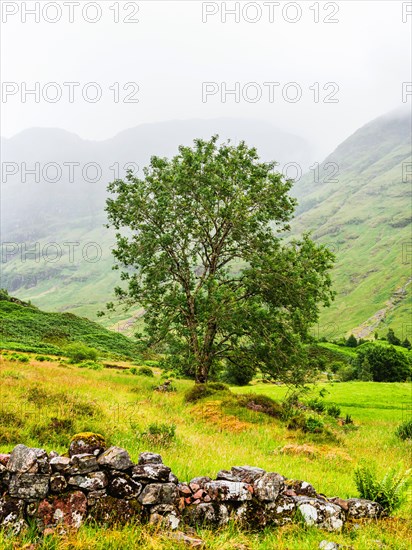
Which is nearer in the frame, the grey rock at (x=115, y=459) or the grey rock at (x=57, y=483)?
the grey rock at (x=57, y=483)

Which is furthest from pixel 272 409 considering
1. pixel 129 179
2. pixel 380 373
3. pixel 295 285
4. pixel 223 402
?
pixel 380 373

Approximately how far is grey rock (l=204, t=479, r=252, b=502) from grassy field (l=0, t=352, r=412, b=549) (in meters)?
0.52

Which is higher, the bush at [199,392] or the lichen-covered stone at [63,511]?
the lichen-covered stone at [63,511]

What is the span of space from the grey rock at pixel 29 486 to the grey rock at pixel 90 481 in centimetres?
43

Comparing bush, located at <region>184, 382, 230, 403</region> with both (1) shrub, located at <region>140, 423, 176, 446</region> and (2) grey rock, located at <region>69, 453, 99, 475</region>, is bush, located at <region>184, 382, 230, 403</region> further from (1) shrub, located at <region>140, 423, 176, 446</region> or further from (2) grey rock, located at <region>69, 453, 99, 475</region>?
(2) grey rock, located at <region>69, 453, 99, 475</region>

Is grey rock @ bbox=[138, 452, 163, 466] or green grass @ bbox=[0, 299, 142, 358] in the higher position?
grey rock @ bbox=[138, 452, 163, 466]

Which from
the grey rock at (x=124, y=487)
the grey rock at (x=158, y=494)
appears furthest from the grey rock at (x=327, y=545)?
the grey rock at (x=124, y=487)

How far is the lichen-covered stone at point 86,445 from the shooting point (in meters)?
7.29

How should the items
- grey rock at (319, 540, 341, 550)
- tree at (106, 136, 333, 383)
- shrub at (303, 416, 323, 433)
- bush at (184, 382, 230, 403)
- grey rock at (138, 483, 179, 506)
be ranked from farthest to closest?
tree at (106, 136, 333, 383) < bush at (184, 382, 230, 403) < shrub at (303, 416, 323, 433) < grey rock at (138, 483, 179, 506) < grey rock at (319, 540, 341, 550)

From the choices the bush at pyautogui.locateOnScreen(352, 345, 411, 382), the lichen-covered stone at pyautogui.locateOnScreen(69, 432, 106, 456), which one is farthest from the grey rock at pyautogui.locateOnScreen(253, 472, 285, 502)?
the bush at pyautogui.locateOnScreen(352, 345, 411, 382)

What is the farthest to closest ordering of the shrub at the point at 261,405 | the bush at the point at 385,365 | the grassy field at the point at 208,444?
the bush at the point at 385,365, the shrub at the point at 261,405, the grassy field at the point at 208,444

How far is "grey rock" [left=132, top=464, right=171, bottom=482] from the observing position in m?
7.25

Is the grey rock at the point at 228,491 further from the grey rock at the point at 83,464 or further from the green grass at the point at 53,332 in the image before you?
the green grass at the point at 53,332

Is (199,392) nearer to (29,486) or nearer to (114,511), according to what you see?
(114,511)
